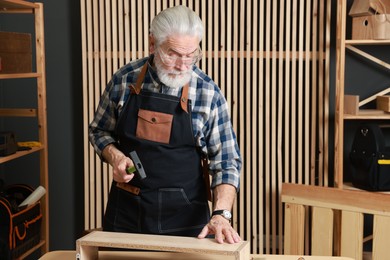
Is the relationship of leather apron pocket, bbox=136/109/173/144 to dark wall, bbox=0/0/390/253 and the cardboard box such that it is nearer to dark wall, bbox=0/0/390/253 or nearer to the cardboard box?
the cardboard box

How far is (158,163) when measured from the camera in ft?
8.68

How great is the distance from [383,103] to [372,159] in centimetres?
45

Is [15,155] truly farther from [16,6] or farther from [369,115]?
[369,115]

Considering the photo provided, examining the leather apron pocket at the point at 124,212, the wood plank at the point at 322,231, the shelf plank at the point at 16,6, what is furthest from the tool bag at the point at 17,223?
the wood plank at the point at 322,231

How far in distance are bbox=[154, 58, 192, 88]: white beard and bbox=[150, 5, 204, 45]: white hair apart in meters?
0.12

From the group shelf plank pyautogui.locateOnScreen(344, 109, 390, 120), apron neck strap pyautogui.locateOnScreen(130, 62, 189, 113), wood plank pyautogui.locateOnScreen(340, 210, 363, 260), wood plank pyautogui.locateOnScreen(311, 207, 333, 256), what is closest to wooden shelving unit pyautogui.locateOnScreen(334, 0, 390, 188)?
shelf plank pyautogui.locateOnScreen(344, 109, 390, 120)

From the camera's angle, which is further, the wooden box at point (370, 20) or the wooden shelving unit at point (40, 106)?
the wooden shelving unit at point (40, 106)

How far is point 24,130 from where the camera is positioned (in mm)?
5137

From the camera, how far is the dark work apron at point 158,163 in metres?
2.64

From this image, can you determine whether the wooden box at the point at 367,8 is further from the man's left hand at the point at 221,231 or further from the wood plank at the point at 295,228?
the man's left hand at the point at 221,231

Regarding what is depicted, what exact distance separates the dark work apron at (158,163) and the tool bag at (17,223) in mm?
1524

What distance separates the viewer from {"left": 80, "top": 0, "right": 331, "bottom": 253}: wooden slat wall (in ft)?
15.2

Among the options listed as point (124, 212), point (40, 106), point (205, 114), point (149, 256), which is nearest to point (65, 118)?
point (40, 106)

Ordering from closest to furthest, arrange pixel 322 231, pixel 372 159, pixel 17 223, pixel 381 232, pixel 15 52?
1. pixel 381 232
2. pixel 322 231
3. pixel 17 223
4. pixel 372 159
5. pixel 15 52
